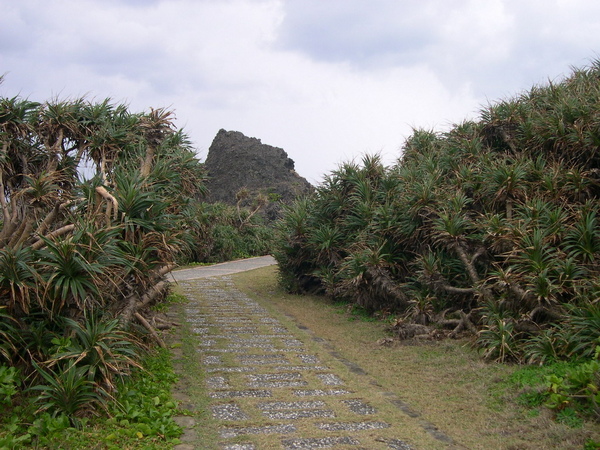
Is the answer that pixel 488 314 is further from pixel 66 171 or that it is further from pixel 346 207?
pixel 66 171

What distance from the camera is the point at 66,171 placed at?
24.6 ft

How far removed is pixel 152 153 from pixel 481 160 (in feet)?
17.5

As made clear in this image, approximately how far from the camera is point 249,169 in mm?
33406

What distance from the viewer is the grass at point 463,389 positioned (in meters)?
4.39

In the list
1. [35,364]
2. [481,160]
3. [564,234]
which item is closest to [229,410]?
[35,364]

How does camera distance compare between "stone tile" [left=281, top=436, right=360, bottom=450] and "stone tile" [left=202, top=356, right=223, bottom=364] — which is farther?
"stone tile" [left=202, top=356, right=223, bottom=364]

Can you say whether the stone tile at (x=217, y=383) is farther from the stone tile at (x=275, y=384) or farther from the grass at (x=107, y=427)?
the grass at (x=107, y=427)

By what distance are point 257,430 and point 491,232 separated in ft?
14.0

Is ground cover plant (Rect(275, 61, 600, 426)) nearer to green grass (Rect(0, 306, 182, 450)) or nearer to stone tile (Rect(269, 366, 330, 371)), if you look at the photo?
stone tile (Rect(269, 366, 330, 371))

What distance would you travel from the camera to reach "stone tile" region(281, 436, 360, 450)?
4.30 metres

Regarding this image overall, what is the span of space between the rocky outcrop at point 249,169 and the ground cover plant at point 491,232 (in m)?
21.4

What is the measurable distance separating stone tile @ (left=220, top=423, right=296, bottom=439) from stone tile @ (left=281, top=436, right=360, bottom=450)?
0.71ft

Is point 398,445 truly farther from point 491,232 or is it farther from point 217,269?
point 217,269

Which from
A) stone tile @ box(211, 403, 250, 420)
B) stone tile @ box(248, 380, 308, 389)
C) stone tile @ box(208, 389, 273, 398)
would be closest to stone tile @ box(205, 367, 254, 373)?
stone tile @ box(248, 380, 308, 389)
